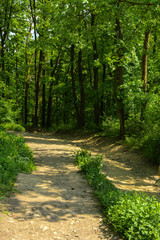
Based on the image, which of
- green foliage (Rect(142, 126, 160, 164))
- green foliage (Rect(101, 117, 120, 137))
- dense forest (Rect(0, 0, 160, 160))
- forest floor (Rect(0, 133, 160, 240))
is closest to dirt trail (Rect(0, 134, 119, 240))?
forest floor (Rect(0, 133, 160, 240))

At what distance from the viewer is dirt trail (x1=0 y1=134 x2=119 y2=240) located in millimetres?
3760

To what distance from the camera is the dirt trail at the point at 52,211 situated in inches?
148

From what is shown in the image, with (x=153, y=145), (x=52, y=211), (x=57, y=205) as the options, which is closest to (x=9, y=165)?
(x=57, y=205)

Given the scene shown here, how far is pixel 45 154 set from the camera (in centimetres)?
1030

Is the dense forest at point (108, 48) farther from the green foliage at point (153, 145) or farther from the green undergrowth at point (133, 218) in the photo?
the green undergrowth at point (133, 218)

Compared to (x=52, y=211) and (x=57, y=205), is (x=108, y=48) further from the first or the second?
(x=52, y=211)

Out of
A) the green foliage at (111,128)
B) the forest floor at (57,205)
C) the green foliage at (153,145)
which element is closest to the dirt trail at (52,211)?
the forest floor at (57,205)

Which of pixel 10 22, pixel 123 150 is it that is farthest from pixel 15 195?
pixel 10 22

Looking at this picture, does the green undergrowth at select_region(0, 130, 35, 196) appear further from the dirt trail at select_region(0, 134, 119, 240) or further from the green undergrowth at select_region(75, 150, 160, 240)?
the green undergrowth at select_region(75, 150, 160, 240)

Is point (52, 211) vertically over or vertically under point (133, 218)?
under

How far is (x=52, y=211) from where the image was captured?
14.9ft

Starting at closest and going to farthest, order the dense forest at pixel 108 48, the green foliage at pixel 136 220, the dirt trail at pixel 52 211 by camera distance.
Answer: the green foliage at pixel 136 220
the dirt trail at pixel 52 211
the dense forest at pixel 108 48

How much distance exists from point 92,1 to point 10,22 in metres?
18.0

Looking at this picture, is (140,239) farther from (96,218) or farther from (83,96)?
(83,96)
